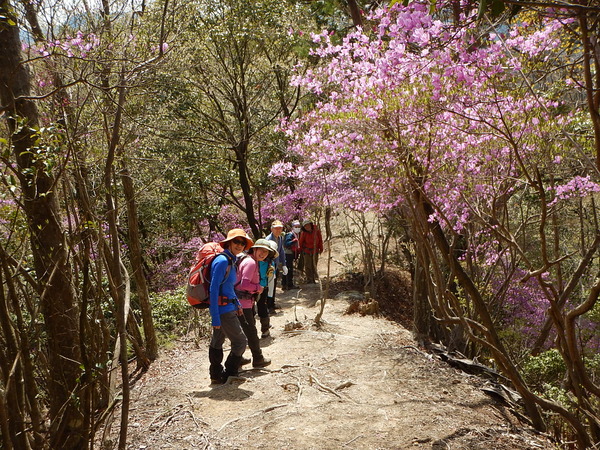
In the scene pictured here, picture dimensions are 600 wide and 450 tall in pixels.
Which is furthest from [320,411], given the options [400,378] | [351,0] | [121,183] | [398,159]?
[351,0]

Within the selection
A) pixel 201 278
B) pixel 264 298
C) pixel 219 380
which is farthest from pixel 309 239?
pixel 201 278

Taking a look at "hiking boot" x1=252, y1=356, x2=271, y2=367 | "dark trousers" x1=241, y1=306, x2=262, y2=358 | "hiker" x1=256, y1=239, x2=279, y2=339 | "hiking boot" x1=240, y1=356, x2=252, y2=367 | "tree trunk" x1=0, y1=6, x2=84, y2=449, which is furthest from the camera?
"hiker" x1=256, y1=239, x2=279, y2=339

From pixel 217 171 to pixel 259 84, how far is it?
274 centimetres

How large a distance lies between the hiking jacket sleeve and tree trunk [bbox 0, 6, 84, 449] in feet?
6.75

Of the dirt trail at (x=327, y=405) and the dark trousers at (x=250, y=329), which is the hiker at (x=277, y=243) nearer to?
the dirt trail at (x=327, y=405)

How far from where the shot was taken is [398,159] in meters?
6.73

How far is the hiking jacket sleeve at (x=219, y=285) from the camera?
20.5 feet

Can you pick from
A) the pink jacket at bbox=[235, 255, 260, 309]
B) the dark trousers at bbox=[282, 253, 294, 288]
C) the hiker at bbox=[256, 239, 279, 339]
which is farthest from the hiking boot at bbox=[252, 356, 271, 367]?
the dark trousers at bbox=[282, 253, 294, 288]

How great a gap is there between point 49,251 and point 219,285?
7.93ft

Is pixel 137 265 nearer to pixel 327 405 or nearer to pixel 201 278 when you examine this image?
pixel 201 278

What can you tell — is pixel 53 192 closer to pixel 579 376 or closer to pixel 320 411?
pixel 320 411

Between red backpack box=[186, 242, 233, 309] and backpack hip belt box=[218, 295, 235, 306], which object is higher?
red backpack box=[186, 242, 233, 309]

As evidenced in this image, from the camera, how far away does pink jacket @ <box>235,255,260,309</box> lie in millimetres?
7020

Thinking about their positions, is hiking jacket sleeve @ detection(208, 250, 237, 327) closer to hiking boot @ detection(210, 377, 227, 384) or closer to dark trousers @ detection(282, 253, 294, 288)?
hiking boot @ detection(210, 377, 227, 384)
